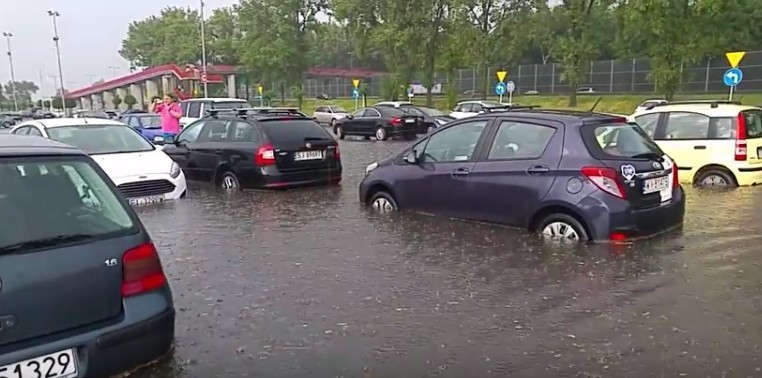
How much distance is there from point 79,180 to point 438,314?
8.66 ft

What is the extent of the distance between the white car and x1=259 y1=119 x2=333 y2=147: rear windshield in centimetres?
173

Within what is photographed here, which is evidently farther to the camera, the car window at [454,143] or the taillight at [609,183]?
the car window at [454,143]

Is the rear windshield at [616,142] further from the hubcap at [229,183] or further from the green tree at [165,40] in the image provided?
the green tree at [165,40]

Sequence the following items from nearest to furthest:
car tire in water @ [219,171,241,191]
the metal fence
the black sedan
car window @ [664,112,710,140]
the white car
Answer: the white car < car window @ [664,112,710,140] < car tire in water @ [219,171,241,191] < the black sedan < the metal fence

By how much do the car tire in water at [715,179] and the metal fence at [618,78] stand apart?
92.7ft

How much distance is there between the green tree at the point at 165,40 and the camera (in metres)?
81.2

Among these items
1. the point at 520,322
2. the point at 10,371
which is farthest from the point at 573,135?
the point at 10,371

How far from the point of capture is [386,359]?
4156 millimetres

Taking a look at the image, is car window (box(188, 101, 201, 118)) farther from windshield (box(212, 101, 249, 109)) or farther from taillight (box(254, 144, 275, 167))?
taillight (box(254, 144, 275, 167))

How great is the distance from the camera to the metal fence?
4384 centimetres

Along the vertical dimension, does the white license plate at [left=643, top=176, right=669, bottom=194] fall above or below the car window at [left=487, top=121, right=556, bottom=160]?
below

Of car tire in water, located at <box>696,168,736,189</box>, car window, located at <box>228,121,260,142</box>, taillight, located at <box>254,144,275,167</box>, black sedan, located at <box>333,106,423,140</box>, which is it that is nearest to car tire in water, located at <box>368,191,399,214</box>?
taillight, located at <box>254,144,275,167</box>

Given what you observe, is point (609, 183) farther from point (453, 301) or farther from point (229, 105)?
point (229, 105)

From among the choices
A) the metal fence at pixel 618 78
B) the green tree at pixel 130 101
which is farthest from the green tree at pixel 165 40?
the metal fence at pixel 618 78
